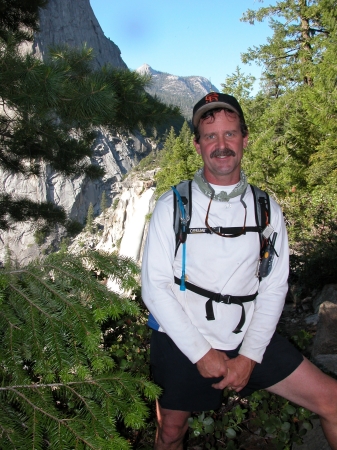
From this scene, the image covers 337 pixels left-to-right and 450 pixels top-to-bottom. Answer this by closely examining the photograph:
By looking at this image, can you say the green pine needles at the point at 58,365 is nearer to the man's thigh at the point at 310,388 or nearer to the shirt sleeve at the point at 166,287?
the shirt sleeve at the point at 166,287

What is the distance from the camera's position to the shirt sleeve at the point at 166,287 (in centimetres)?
167

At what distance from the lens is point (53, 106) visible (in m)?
4.57

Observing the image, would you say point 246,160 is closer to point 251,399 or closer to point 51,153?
point 51,153

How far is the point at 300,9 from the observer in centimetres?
1681

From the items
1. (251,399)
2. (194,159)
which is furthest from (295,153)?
(251,399)

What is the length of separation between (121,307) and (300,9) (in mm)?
19583

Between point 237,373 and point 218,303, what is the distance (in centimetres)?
→ 34

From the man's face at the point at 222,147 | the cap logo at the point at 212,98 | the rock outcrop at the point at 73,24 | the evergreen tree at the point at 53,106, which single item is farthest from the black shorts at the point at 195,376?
the rock outcrop at the point at 73,24

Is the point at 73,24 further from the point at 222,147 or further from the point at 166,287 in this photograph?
the point at 166,287

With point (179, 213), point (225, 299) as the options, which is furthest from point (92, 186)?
point (225, 299)

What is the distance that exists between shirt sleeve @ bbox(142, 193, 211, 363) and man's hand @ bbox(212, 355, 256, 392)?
0.17 m

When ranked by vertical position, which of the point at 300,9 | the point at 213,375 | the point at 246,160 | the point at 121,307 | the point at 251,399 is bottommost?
the point at 251,399

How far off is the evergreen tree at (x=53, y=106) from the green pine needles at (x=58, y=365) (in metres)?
3.24

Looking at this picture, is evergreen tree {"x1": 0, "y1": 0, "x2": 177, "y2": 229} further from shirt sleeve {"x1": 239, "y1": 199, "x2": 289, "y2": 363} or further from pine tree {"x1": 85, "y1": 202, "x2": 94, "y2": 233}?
pine tree {"x1": 85, "y1": 202, "x2": 94, "y2": 233}
